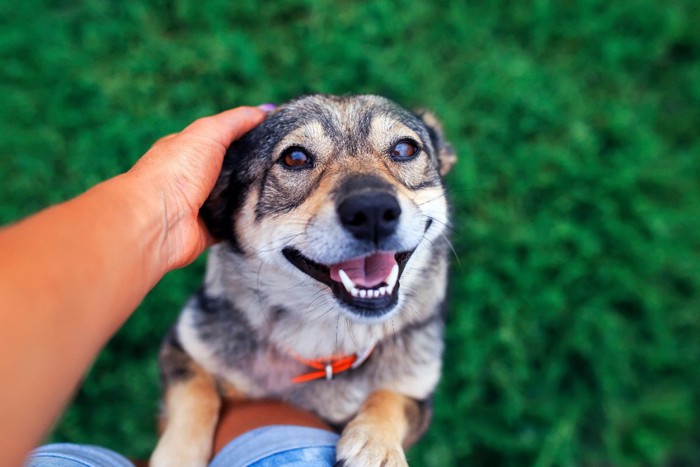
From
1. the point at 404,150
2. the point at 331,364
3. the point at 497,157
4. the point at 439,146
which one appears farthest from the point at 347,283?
the point at 497,157

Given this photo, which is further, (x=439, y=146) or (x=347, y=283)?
(x=439, y=146)

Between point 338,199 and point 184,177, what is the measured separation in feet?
2.48

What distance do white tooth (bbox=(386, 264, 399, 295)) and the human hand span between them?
94 cm

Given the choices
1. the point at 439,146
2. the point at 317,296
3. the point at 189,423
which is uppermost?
the point at 439,146

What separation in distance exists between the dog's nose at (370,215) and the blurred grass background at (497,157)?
2121mm

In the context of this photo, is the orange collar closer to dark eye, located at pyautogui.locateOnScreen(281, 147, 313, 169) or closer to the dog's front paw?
the dog's front paw

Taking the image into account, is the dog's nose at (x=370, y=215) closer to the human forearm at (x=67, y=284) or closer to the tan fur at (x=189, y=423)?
the human forearm at (x=67, y=284)

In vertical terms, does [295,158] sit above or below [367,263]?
above

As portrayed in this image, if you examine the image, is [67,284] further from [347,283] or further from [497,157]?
[497,157]

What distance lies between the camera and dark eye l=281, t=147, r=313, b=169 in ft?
8.45

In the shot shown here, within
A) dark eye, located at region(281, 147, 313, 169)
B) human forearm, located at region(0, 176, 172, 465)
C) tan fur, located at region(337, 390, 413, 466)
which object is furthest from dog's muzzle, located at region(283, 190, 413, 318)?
human forearm, located at region(0, 176, 172, 465)

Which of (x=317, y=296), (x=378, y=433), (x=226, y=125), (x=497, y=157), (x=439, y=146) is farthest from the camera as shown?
(x=497, y=157)

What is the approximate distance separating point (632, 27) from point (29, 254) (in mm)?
5123

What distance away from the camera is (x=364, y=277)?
93.3 inches
